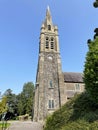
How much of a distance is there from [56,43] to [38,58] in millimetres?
6228

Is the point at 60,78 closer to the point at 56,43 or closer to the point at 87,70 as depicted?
the point at 56,43

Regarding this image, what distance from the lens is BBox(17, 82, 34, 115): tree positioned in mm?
73625

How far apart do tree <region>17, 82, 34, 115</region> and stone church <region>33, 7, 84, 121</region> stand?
3066 cm

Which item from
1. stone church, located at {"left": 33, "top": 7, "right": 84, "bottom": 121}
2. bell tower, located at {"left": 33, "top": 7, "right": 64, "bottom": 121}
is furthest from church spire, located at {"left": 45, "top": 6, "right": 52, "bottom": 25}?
bell tower, located at {"left": 33, "top": 7, "right": 64, "bottom": 121}

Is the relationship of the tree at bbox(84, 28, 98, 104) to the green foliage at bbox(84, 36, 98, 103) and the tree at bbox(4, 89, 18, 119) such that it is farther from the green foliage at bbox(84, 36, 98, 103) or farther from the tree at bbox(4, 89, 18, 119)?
the tree at bbox(4, 89, 18, 119)

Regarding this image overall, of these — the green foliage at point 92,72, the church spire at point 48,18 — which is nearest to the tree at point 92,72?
the green foliage at point 92,72

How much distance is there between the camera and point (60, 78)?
4453 cm

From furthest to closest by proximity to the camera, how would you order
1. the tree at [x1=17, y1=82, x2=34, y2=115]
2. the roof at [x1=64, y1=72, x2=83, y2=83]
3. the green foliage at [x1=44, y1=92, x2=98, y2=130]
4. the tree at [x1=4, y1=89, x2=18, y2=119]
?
the tree at [x1=4, y1=89, x2=18, y2=119] → the tree at [x1=17, y1=82, x2=34, y2=115] → the roof at [x1=64, y1=72, x2=83, y2=83] → the green foliage at [x1=44, y1=92, x2=98, y2=130]

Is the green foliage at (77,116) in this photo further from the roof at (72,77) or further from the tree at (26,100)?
the tree at (26,100)

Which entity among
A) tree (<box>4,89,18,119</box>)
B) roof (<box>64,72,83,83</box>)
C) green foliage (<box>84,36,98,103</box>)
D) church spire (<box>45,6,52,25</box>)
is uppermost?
church spire (<box>45,6,52,25</box>)

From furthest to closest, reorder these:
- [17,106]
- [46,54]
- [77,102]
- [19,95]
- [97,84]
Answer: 1. [19,95]
2. [17,106]
3. [46,54]
4. [77,102]
5. [97,84]

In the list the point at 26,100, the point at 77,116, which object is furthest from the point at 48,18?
the point at 77,116

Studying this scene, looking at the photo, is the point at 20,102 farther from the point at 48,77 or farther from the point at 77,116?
the point at 77,116

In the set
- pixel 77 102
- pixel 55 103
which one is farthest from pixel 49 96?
pixel 77 102
